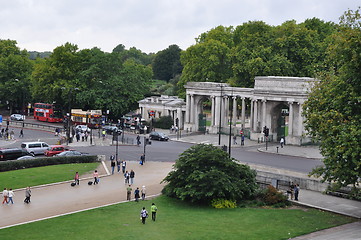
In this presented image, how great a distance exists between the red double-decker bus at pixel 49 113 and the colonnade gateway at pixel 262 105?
24720 millimetres

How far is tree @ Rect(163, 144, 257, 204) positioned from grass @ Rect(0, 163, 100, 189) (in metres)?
11.4

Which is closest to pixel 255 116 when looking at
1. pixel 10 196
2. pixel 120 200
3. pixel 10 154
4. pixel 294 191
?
pixel 10 154

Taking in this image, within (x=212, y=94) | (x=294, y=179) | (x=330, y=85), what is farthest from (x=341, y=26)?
(x=212, y=94)

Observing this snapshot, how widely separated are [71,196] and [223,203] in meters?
12.3

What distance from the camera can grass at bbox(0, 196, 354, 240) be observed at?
31438mm

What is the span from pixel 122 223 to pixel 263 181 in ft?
50.3

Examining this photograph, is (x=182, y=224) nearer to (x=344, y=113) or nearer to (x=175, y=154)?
(x=344, y=113)

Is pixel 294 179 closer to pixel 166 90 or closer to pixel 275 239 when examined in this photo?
pixel 275 239

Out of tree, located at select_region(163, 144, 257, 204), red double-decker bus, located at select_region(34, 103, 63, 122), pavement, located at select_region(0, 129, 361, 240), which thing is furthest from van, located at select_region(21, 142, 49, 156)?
red double-decker bus, located at select_region(34, 103, 63, 122)

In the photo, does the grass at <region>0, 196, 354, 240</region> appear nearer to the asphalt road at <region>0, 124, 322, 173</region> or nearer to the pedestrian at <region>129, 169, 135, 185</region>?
the pedestrian at <region>129, 169, 135, 185</region>

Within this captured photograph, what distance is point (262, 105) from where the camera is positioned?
74.6 meters

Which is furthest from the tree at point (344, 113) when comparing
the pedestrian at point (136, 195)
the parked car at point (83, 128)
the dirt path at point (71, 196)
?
the parked car at point (83, 128)

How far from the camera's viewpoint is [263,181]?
148 feet

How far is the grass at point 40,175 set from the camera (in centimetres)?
4538
